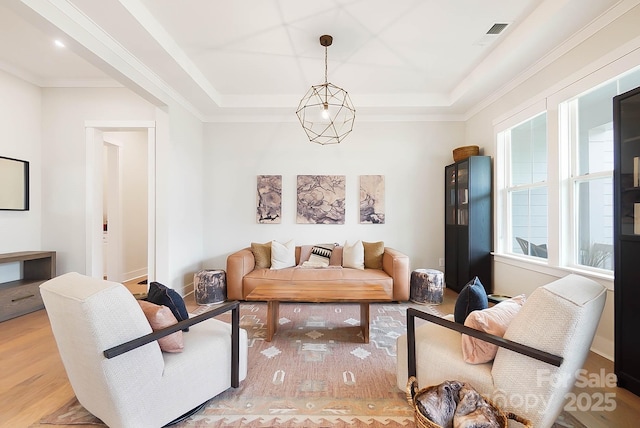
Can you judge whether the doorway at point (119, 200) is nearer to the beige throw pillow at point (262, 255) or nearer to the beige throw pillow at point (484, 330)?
the beige throw pillow at point (262, 255)

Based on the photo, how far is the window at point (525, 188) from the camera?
10.8 ft

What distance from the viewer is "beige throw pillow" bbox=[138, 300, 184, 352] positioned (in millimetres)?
1598

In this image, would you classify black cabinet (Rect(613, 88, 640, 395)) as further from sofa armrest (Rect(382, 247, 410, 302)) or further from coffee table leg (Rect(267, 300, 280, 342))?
coffee table leg (Rect(267, 300, 280, 342))

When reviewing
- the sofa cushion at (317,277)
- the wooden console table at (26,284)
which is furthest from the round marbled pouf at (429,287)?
the wooden console table at (26,284)

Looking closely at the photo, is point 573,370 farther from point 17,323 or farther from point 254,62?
point 17,323

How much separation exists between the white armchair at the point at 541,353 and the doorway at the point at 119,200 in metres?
3.94

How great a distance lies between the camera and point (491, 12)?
101 inches

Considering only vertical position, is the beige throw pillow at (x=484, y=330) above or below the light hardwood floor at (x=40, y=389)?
above

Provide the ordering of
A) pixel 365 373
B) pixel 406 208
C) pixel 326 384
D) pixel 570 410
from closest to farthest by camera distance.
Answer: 1. pixel 570 410
2. pixel 326 384
3. pixel 365 373
4. pixel 406 208

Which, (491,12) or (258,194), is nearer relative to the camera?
(491,12)

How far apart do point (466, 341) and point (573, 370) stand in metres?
0.47

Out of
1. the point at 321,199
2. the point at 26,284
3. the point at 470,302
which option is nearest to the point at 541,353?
the point at 470,302

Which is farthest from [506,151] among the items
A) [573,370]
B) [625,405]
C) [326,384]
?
[326,384]

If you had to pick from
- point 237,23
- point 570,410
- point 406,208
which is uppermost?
point 237,23
